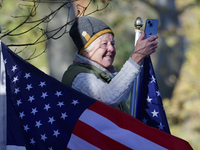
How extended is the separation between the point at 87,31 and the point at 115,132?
0.93m

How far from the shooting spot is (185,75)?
34.0 ft

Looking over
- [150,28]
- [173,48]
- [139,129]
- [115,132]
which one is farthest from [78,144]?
[173,48]

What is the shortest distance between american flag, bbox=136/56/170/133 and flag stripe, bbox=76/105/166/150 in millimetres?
735

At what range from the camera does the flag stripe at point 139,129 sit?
89.1 inches

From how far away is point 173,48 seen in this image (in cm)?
1061

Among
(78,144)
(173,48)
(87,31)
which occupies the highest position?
(87,31)

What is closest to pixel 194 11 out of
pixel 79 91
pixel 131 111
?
pixel 131 111

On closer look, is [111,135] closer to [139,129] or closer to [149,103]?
[139,129]

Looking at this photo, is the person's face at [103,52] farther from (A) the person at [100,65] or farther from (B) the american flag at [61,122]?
(B) the american flag at [61,122]

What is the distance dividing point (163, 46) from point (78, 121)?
8543 millimetres

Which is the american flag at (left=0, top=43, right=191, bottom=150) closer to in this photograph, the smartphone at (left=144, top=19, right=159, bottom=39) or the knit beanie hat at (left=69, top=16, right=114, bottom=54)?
the knit beanie hat at (left=69, top=16, right=114, bottom=54)

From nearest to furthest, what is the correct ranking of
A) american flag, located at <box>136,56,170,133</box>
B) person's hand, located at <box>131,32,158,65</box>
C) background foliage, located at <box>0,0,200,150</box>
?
person's hand, located at <box>131,32,158,65</box>, american flag, located at <box>136,56,170,133</box>, background foliage, located at <box>0,0,200,150</box>

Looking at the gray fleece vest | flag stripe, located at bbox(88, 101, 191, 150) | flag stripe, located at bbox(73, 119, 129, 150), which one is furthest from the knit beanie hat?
flag stripe, located at bbox(73, 119, 129, 150)

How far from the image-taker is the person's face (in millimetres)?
2738
